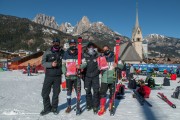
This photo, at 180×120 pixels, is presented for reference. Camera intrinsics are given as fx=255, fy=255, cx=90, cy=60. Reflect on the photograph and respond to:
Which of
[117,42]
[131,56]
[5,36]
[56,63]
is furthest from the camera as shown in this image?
[5,36]

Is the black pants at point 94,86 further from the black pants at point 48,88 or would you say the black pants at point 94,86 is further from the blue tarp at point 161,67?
the blue tarp at point 161,67

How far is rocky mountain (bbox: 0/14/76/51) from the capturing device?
16112 cm

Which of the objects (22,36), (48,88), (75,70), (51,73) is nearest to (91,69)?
(75,70)

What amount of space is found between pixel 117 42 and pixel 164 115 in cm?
261

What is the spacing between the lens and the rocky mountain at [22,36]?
161 m

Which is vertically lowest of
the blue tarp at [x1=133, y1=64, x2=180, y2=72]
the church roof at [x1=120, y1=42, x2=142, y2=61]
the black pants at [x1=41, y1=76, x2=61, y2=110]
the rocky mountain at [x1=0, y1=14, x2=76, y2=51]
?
the black pants at [x1=41, y1=76, x2=61, y2=110]

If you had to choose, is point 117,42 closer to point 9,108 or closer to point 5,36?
point 9,108

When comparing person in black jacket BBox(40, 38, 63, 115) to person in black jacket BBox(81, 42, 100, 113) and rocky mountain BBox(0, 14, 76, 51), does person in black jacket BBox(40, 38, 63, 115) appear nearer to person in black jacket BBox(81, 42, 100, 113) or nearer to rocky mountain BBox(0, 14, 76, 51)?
person in black jacket BBox(81, 42, 100, 113)

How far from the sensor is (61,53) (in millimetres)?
7676

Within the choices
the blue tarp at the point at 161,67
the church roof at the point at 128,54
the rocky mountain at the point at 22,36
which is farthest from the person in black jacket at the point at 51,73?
the rocky mountain at the point at 22,36

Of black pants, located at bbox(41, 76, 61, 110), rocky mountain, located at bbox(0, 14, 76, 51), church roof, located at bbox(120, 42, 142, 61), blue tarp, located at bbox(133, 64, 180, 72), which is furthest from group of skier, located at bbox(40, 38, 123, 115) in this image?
rocky mountain, located at bbox(0, 14, 76, 51)

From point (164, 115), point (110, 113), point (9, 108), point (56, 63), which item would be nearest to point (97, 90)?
point (110, 113)

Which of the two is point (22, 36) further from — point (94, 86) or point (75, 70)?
point (94, 86)

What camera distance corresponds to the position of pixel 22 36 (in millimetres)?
174625
